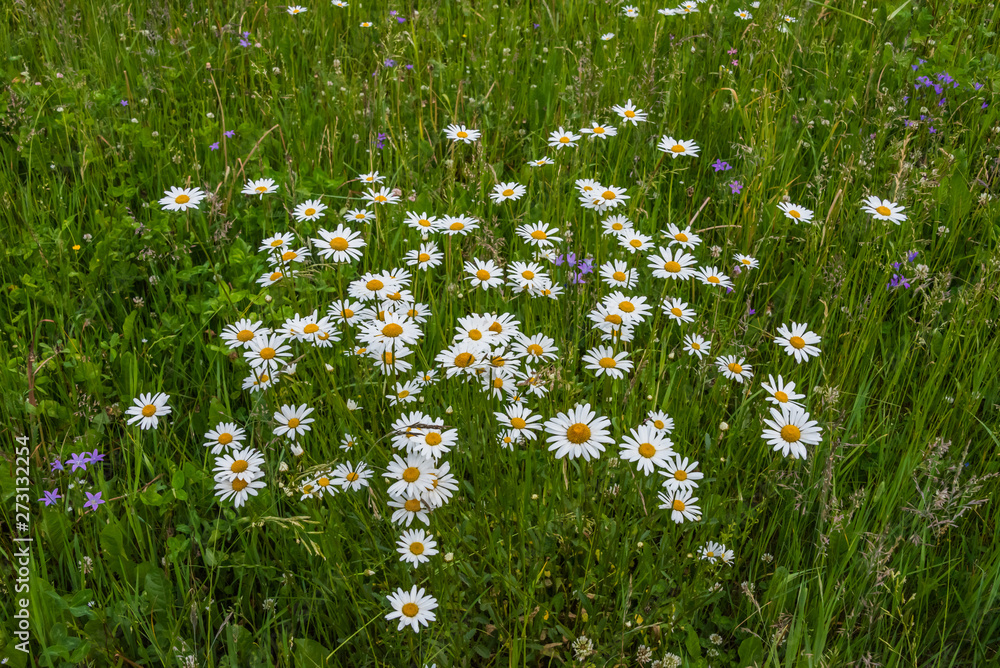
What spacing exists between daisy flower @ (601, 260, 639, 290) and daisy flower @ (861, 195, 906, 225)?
87 centimetres

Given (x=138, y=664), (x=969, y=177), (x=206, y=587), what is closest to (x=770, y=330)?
(x=969, y=177)

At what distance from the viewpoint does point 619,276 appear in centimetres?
200

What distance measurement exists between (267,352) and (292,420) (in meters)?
A: 0.19

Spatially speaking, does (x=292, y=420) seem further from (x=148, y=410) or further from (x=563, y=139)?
(x=563, y=139)

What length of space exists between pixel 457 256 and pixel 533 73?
Answer: 157 centimetres

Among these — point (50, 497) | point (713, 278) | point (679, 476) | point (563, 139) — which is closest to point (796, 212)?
point (713, 278)

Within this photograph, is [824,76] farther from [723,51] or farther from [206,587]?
[206,587]

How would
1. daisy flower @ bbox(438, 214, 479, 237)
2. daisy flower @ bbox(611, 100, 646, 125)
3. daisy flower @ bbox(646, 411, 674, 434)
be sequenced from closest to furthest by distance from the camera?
1. daisy flower @ bbox(646, 411, 674, 434)
2. daisy flower @ bbox(438, 214, 479, 237)
3. daisy flower @ bbox(611, 100, 646, 125)

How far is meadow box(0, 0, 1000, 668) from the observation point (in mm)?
1541

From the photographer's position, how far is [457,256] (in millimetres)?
2359

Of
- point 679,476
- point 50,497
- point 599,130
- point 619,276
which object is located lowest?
point 50,497

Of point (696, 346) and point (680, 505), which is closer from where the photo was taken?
point (680, 505)

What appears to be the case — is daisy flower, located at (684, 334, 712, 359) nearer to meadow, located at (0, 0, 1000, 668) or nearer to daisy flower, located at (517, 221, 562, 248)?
meadow, located at (0, 0, 1000, 668)
